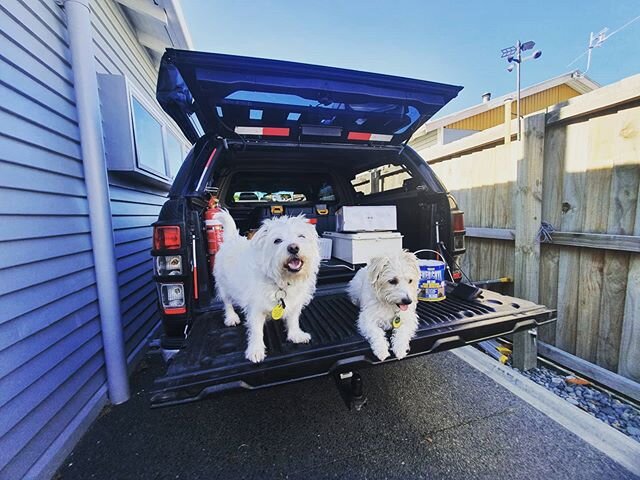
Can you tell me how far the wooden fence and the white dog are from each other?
8.50 ft

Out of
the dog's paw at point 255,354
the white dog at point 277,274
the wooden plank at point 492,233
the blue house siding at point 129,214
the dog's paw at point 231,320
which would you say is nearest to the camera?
the dog's paw at point 255,354

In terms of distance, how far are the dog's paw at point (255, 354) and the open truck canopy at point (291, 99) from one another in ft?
5.88

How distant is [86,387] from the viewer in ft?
7.47

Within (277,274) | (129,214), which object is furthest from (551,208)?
(129,214)

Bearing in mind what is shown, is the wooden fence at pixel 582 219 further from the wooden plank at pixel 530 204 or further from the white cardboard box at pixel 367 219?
the white cardboard box at pixel 367 219

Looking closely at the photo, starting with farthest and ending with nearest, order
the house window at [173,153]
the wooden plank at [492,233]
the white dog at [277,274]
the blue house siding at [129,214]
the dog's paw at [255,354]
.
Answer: the house window at [173,153], the wooden plank at [492,233], the blue house siding at [129,214], the white dog at [277,274], the dog's paw at [255,354]

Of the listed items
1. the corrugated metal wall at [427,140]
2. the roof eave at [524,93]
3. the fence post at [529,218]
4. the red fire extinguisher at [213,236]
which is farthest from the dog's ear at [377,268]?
the corrugated metal wall at [427,140]

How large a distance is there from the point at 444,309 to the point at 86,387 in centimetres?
299

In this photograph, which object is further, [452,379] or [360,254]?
[360,254]

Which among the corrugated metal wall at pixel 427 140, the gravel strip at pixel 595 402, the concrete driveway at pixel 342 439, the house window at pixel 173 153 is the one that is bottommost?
the gravel strip at pixel 595 402

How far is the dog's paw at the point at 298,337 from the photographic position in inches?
71.4

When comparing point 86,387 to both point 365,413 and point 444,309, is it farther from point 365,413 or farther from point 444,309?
point 444,309

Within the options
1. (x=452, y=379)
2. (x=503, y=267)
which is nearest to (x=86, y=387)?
(x=452, y=379)

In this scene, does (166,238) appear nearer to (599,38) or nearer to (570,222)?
(570,222)
